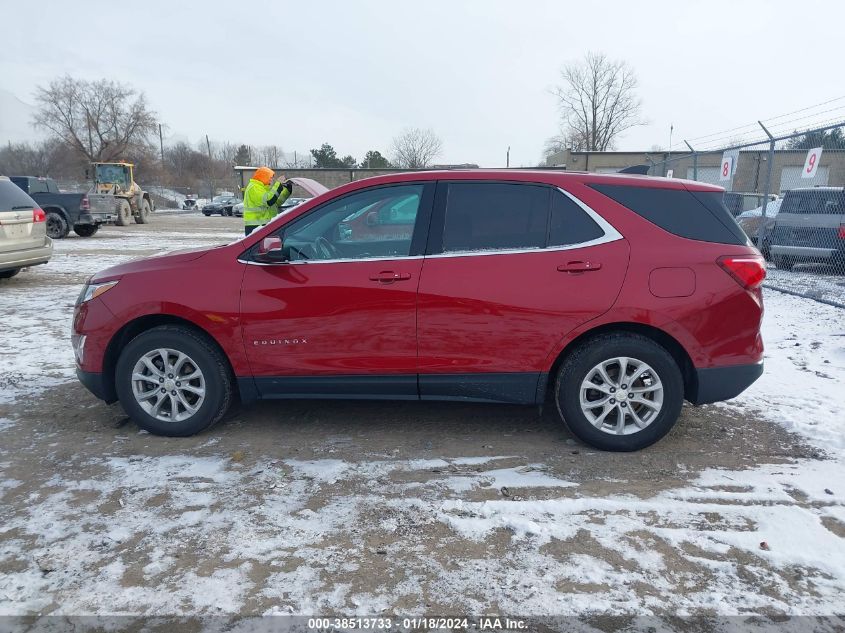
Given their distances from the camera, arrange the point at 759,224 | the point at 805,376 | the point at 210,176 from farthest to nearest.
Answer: the point at 210,176, the point at 759,224, the point at 805,376

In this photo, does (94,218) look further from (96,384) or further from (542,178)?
(542,178)

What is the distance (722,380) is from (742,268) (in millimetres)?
696

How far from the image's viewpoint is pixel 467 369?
3.64 meters

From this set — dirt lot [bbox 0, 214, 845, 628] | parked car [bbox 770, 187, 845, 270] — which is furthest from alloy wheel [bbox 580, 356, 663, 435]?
parked car [bbox 770, 187, 845, 270]

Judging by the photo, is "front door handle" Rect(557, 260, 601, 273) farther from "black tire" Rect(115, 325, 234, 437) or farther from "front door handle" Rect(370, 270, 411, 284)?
"black tire" Rect(115, 325, 234, 437)

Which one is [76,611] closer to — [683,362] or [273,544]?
[273,544]

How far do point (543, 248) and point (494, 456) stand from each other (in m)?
1.34

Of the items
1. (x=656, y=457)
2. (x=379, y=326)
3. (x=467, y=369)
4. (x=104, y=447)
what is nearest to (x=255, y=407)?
(x=104, y=447)

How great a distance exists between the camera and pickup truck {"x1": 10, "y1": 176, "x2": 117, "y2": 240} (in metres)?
17.6

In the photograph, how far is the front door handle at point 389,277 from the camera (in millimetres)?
3592

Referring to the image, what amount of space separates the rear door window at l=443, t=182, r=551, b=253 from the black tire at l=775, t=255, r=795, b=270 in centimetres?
934

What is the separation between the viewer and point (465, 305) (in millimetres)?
3543

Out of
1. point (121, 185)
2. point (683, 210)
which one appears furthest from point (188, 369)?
point (121, 185)

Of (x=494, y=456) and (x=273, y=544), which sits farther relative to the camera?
(x=494, y=456)
